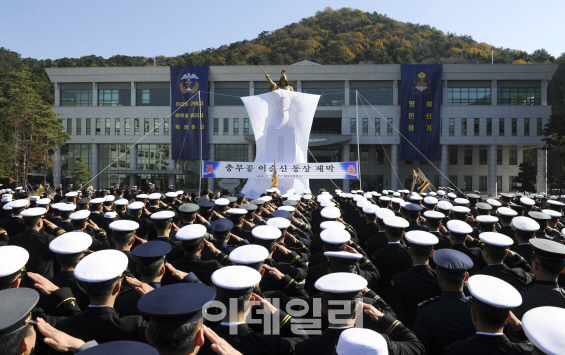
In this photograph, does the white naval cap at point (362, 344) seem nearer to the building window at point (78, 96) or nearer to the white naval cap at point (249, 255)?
the white naval cap at point (249, 255)

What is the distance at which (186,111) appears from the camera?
32969 mm

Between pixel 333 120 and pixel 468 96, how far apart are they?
13.4 metres

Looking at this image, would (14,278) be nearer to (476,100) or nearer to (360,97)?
(360,97)

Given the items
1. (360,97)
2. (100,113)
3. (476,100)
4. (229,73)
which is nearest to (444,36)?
(476,100)

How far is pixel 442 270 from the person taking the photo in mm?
2557

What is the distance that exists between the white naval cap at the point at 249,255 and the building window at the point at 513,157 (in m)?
42.6

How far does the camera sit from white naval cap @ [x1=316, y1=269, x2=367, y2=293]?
1934mm

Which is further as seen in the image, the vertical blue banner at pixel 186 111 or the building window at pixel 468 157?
the building window at pixel 468 157

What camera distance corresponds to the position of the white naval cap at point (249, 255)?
106 inches

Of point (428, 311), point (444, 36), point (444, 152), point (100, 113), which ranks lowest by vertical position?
point (428, 311)

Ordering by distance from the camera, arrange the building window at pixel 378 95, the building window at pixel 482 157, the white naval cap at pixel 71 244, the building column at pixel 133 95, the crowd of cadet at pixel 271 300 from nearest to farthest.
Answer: the crowd of cadet at pixel 271 300
the white naval cap at pixel 71 244
the building window at pixel 378 95
the building column at pixel 133 95
the building window at pixel 482 157

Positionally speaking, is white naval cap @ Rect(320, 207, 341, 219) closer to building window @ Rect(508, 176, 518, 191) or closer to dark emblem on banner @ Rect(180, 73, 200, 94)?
dark emblem on banner @ Rect(180, 73, 200, 94)

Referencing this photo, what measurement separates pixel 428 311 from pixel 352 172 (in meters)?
11.7

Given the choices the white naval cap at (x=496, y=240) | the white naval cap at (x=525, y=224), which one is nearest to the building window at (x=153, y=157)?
the white naval cap at (x=525, y=224)
